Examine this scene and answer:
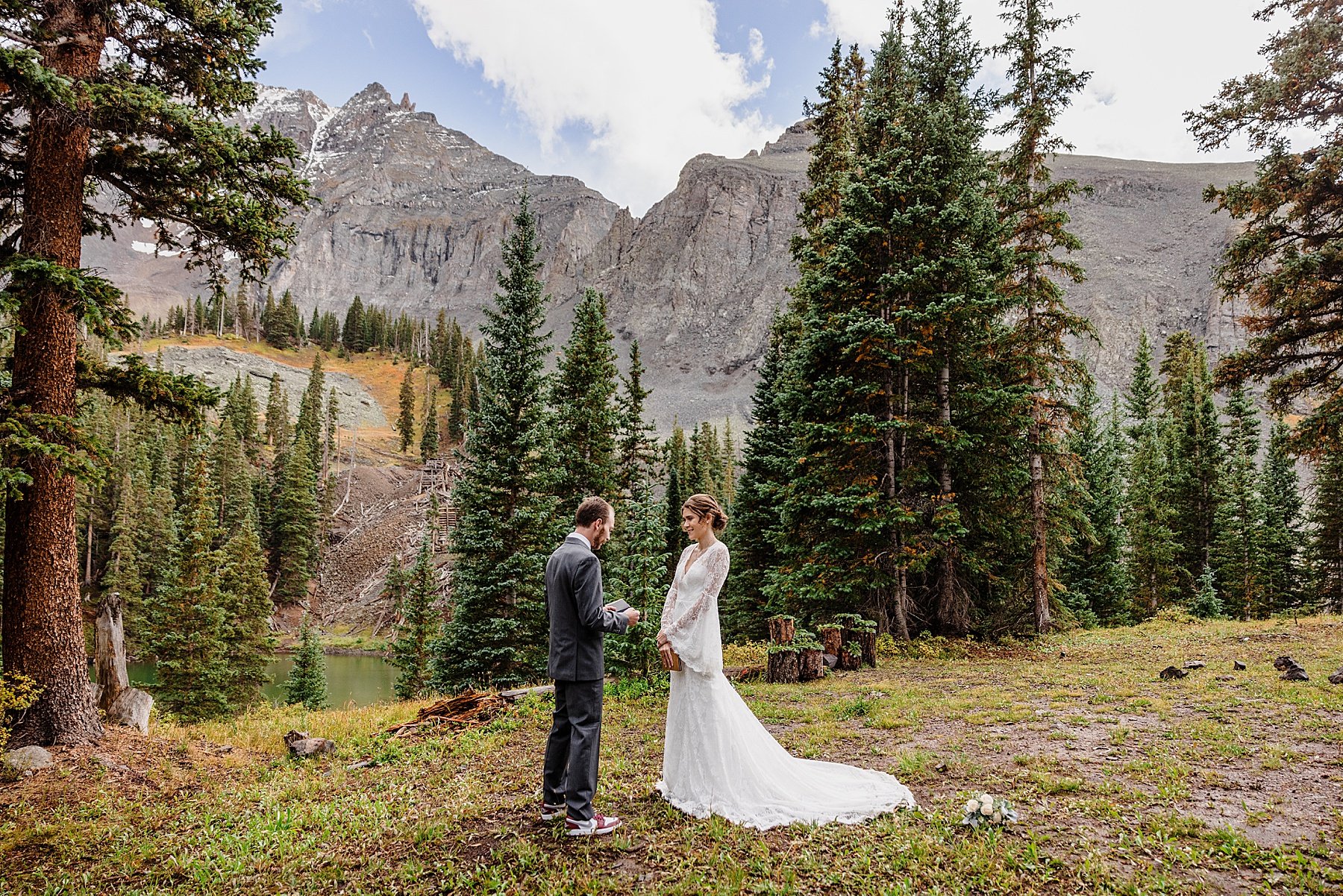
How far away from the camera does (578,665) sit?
5.39 m

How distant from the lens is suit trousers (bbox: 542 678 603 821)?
5289 millimetres

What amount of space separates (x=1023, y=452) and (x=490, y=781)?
17106mm

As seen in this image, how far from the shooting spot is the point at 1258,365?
14492 mm

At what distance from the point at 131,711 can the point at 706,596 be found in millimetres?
9781

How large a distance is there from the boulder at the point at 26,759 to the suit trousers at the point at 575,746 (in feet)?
21.3

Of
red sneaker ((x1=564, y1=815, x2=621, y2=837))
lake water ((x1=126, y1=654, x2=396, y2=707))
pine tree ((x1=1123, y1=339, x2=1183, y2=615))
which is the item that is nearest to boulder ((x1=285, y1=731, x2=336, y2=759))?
red sneaker ((x1=564, y1=815, x2=621, y2=837))

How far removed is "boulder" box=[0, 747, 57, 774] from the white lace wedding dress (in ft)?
24.4

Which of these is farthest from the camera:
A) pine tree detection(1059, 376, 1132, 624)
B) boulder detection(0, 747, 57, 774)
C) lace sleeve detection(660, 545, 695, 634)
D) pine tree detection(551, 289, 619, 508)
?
pine tree detection(1059, 376, 1132, 624)

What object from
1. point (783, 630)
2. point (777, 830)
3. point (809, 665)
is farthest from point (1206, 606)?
point (777, 830)

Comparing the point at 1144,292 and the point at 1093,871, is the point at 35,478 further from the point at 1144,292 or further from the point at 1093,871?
the point at 1144,292

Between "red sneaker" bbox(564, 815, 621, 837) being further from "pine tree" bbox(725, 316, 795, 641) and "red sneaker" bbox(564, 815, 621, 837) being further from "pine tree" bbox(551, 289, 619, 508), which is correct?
"pine tree" bbox(725, 316, 795, 641)

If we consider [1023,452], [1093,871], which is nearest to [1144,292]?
[1023,452]

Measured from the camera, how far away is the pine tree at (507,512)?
18.5 meters

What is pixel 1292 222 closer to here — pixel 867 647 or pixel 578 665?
pixel 867 647
